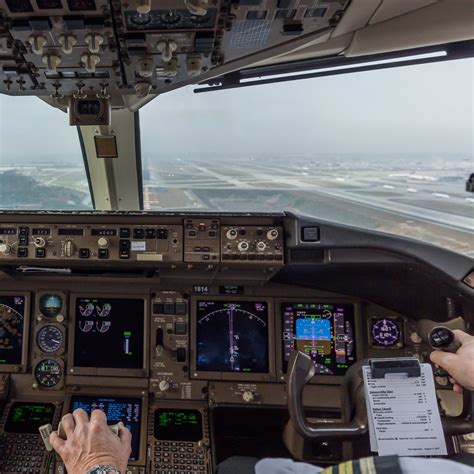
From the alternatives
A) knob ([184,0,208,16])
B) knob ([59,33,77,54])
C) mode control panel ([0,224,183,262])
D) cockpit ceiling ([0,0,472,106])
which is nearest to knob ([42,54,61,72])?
cockpit ceiling ([0,0,472,106])

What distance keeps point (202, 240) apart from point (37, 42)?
1.10 m

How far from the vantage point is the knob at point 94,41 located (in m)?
1.50

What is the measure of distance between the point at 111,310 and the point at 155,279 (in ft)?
1.05

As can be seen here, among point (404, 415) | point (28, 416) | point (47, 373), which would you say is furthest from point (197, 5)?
point (28, 416)

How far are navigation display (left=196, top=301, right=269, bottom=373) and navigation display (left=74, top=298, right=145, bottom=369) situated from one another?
0.34 metres

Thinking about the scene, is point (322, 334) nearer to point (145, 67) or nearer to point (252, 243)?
point (252, 243)

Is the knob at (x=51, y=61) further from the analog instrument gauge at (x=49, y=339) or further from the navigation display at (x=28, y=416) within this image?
the navigation display at (x=28, y=416)

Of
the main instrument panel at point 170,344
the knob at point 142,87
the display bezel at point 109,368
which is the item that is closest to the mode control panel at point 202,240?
the main instrument panel at point 170,344

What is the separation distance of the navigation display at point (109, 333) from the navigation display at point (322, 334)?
813mm

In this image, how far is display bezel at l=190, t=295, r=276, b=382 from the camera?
2.51 meters

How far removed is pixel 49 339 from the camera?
2570 millimetres

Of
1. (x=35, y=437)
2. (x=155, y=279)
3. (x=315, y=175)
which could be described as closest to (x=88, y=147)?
(x=155, y=279)

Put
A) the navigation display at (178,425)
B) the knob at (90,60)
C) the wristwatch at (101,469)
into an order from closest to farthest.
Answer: the wristwatch at (101,469)
the knob at (90,60)
the navigation display at (178,425)

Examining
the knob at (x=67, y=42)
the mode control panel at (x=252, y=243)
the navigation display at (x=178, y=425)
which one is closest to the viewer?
the knob at (x=67, y=42)
